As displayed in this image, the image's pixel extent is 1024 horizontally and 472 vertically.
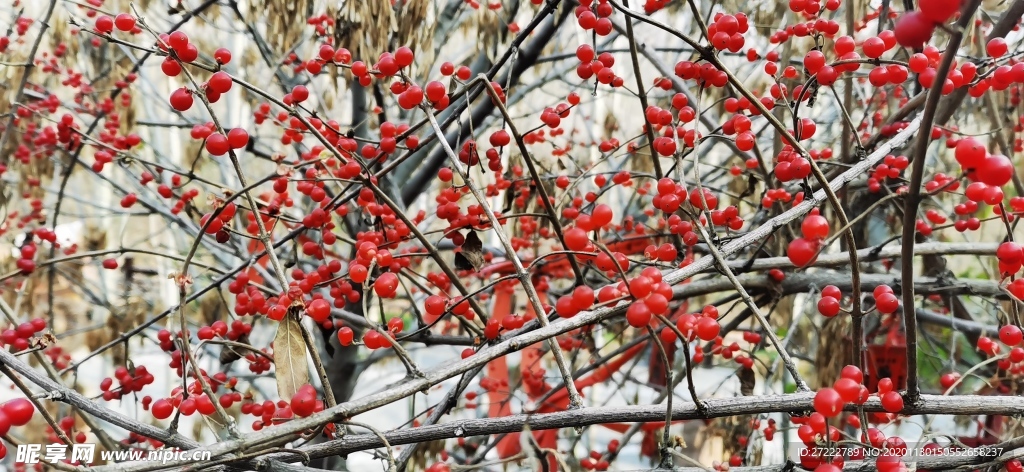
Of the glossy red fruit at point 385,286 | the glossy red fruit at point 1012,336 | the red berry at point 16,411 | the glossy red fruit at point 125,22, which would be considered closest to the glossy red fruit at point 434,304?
the glossy red fruit at point 385,286

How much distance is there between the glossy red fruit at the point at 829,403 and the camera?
0.73m

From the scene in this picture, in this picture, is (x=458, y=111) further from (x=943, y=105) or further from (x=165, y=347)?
(x=943, y=105)

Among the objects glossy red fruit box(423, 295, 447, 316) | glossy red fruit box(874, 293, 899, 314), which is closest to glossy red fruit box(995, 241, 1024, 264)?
glossy red fruit box(874, 293, 899, 314)

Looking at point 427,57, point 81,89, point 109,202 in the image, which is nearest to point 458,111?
point 427,57

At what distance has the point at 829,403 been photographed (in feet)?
2.39

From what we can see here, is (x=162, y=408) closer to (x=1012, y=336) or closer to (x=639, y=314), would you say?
(x=639, y=314)

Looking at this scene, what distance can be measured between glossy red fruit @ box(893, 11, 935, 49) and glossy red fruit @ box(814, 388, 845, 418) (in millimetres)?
420

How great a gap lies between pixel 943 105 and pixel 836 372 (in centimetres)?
88

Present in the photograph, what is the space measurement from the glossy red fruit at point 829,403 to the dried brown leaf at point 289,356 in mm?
634

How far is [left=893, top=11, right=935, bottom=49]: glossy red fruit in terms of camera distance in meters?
0.48

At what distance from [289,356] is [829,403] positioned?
2.16 feet

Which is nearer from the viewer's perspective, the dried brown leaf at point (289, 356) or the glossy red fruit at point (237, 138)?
the dried brown leaf at point (289, 356)

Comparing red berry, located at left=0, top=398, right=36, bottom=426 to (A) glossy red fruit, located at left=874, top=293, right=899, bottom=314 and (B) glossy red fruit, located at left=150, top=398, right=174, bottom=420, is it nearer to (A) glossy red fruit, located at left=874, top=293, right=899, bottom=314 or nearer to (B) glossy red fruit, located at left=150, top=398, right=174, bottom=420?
(B) glossy red fruit, located at left=150, top=398, right=174, bottom=420

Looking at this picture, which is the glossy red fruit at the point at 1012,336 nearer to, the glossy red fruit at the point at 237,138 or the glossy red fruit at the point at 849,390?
the glossy red fruit at the point at 849,390
